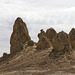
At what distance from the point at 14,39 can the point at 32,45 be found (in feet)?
14.5

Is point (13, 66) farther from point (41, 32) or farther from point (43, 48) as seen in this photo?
point (41, 32)

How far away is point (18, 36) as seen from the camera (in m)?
46.4

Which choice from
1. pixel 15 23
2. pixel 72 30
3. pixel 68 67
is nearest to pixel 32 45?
pixel 15 23

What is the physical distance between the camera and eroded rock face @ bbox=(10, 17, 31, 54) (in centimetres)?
4503

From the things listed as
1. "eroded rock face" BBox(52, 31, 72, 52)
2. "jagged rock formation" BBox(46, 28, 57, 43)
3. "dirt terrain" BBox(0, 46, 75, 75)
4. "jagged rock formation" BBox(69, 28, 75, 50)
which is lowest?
"dirt terrain" BBox(0, 46, 75, 75)

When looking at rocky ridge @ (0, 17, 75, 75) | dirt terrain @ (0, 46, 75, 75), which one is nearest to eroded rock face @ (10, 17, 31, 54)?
rocky ridge @ (0, 17, 75, 75)

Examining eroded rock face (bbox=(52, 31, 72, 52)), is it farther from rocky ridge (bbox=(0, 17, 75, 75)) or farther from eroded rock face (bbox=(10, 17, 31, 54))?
eroded rock face (bbox=(10, 17, 31, 54))

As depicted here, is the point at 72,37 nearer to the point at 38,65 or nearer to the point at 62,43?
the point at 62,43

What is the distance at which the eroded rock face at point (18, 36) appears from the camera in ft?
148

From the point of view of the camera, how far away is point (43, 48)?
4225cm

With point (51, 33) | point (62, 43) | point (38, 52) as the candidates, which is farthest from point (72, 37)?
point (38, 52)

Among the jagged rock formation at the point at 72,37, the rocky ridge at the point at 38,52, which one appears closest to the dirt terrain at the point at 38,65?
the rocky ridge at the point at 38,52

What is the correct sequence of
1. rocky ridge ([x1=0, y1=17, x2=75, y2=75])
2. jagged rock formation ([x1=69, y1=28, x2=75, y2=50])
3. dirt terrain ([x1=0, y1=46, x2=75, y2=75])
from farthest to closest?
jagged rock formation ([x1=69, y1=28, x2=75, y2=50])
rocky ridge ([x1=0, y1=17, x2=75, y2=75])
dirt terrain ([x1=0, y1=46, x2=75, y2=75])

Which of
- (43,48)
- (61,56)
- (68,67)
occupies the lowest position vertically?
(68,67)
